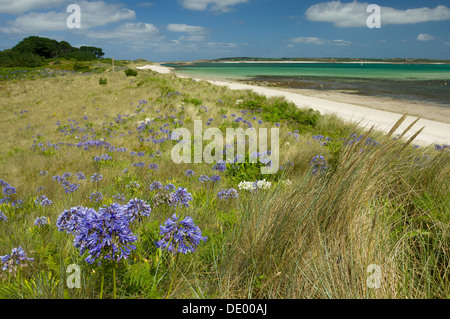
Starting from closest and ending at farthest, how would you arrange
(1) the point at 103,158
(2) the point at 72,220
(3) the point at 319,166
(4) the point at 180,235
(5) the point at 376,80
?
(4) the point at 180,235 < (2) the point at 72,220 < (3) the point at 319,166 < (1) the point at 103,158 < (5) the point at 376,80

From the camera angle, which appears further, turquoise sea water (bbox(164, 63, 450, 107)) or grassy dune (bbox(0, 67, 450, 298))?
turquoise sea water (bbox(164, 63, 450, 107))

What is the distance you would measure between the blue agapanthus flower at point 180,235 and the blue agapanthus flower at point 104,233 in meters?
0.23

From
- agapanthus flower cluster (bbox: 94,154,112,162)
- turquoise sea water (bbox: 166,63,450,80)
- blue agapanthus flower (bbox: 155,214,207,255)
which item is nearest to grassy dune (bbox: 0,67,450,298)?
blue agapanthus flower (bbox: 155,214,207,255)

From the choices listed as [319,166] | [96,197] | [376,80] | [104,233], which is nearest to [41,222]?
[96,197]

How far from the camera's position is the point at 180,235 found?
1.64 m

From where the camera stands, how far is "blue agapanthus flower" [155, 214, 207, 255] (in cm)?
166

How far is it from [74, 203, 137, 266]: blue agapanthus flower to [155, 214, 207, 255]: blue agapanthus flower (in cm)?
23

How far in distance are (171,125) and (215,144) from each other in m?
2.94

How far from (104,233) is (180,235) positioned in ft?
1.37

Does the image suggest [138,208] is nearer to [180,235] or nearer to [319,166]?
[180,235]

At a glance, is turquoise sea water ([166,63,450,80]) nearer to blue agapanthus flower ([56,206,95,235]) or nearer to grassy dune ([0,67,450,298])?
grassy dune ([0,67,450,298])

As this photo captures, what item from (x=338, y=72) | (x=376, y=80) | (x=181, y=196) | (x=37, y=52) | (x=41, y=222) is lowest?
(x=41, y=222)

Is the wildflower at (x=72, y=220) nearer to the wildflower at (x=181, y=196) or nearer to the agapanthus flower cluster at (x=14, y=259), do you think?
the agapanthus flower cluster at (x=14, y=259)

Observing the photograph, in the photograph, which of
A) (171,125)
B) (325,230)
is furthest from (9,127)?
(325,230)
